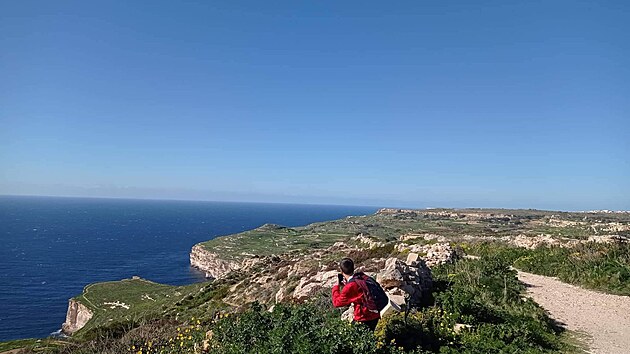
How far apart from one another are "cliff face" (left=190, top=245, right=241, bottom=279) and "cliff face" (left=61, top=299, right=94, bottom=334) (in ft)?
105

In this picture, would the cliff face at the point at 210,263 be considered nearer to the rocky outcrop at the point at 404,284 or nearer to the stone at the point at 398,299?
the rocky outcrop at the point at 404,284

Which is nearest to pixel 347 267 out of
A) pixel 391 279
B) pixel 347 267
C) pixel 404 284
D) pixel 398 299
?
pixel 347 267

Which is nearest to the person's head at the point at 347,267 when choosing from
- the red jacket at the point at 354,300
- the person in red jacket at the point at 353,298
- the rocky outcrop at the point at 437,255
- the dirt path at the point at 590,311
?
the person in red jacket at the point at 353,298

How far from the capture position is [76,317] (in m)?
55.4

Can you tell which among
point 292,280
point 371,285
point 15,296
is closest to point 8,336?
point 15,296

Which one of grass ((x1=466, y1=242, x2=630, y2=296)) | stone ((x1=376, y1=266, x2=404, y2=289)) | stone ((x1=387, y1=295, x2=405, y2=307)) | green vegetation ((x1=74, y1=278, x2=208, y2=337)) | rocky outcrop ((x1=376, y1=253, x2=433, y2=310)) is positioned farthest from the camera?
green vegetation ((x1=74, y1=278, x2=208, y2=337))

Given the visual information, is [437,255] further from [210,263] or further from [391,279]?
[210,263]

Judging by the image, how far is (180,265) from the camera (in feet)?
363

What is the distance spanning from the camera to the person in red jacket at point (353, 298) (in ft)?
22.6

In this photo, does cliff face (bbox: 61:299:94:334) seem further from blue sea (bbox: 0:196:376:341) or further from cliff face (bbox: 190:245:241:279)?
cliff face (bbox: 190:245:241:279)

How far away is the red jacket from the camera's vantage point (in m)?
6.87

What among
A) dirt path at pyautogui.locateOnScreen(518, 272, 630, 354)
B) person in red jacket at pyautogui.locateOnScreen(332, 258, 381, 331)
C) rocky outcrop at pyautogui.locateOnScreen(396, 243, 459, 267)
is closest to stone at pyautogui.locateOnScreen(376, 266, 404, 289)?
person in red jacket at pyautogui.locateOnScreen(332, 258, 381, 331)

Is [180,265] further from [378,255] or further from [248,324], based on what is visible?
[248,324]

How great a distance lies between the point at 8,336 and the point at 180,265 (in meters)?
59.0
